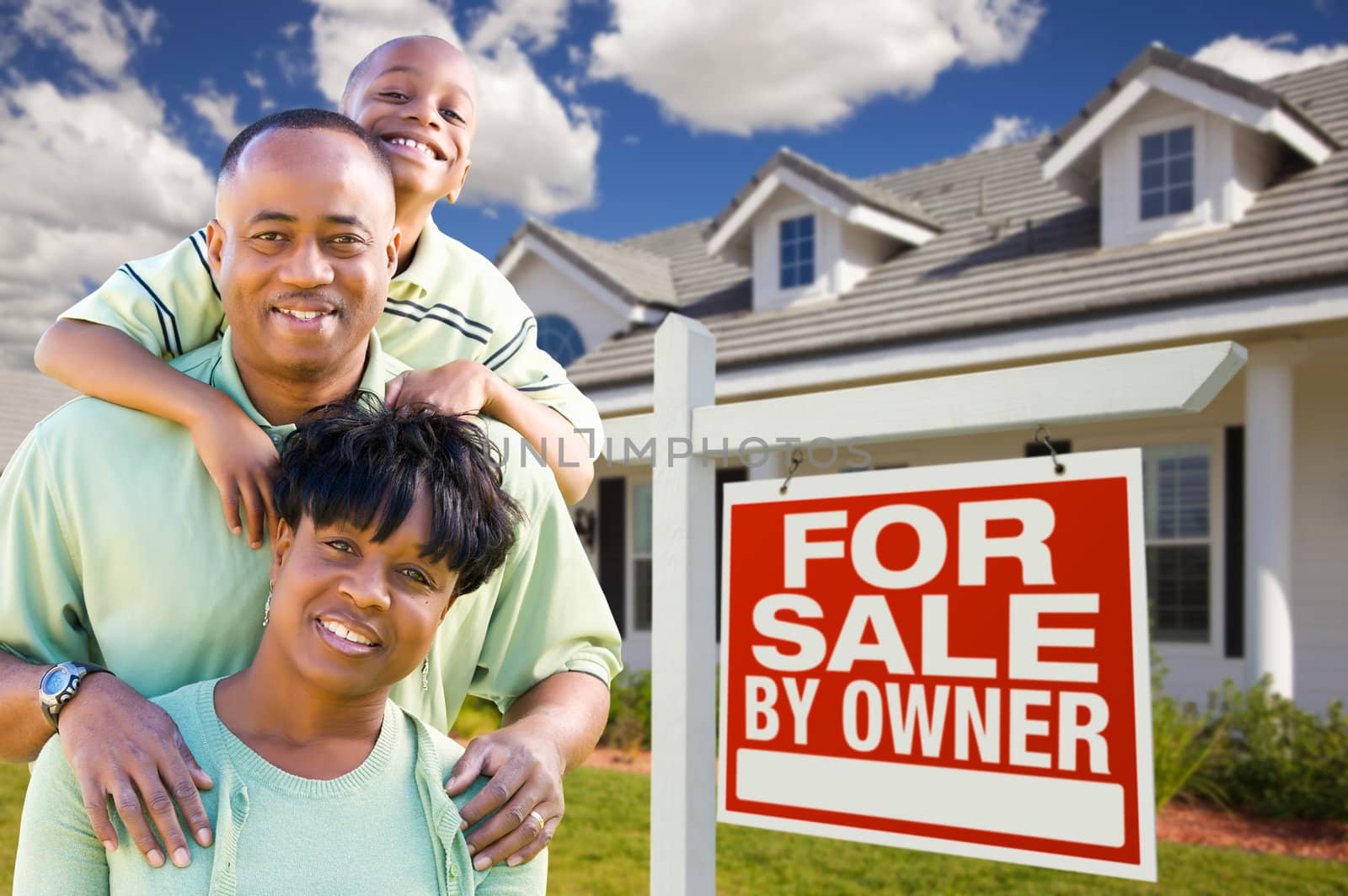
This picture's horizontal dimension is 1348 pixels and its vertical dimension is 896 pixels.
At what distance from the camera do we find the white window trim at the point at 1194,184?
8.52 metres

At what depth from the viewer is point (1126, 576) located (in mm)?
2164

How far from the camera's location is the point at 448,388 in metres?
1.48

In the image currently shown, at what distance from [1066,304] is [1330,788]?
3.42 meters

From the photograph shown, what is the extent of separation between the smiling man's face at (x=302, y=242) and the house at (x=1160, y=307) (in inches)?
216

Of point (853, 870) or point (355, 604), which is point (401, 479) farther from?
point (853, 870)

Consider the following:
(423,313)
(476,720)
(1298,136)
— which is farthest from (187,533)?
(1298,136)

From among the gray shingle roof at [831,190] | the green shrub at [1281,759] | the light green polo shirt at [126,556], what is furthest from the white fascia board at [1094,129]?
the light green polo shirt at [126,556]

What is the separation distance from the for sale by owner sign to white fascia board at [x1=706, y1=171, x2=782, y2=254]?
8.62m

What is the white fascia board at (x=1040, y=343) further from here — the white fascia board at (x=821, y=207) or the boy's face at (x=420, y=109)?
the boy's face at (x=420, y=109)

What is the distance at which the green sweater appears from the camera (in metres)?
1.16

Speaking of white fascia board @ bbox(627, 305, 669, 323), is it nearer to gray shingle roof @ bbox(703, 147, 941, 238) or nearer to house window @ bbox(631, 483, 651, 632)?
gray shingle roof @ bbox(703, 147, 941, 238)

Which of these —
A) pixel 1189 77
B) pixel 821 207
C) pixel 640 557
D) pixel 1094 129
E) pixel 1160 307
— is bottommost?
pixel 640 557

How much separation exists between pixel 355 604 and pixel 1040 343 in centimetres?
756

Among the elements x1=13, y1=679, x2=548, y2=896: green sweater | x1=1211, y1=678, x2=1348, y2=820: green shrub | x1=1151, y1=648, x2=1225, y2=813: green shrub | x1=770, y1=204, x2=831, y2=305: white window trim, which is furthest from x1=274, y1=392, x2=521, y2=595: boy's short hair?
x1=770, y1=204, x2=831, y2=305: white window trim
